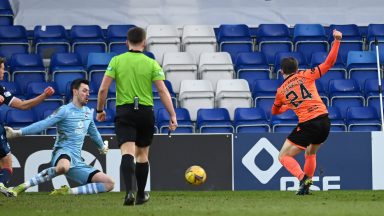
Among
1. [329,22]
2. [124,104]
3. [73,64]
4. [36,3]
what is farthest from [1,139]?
[329,22]

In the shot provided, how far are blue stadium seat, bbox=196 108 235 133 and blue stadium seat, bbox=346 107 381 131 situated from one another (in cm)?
237

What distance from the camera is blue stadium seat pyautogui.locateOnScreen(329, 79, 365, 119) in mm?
21094

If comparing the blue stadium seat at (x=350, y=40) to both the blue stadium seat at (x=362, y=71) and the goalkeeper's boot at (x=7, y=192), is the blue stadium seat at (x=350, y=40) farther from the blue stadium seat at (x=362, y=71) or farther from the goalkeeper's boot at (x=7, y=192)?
the goalkeeper's boot at (x=7, y=192)

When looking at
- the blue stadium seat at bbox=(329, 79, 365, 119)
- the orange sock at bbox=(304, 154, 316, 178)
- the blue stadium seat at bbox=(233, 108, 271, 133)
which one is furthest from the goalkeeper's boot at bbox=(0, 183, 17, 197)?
the blue stadium seat at bbox=(329, 79, 365, 119)

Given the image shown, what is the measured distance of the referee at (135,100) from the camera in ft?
39.5

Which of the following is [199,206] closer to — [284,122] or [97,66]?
[284,122]

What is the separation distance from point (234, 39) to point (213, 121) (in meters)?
3.52

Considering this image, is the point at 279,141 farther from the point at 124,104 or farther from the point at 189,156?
the point at 124,104

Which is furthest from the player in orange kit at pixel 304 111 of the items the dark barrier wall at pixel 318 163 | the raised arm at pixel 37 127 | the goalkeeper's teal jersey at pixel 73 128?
the raised arm at pixel 37 127

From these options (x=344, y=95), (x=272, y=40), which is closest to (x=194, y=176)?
(x=344, y=95)

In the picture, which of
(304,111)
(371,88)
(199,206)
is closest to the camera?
(199,206)

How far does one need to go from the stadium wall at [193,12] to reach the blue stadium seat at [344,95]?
3.29 meters

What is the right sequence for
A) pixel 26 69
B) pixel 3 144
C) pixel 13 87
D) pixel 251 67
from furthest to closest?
1. pixel 251 67
2. pixel 26 69
3. pixel 13 87
4. pixel 3 144

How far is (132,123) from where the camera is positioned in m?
12.1
